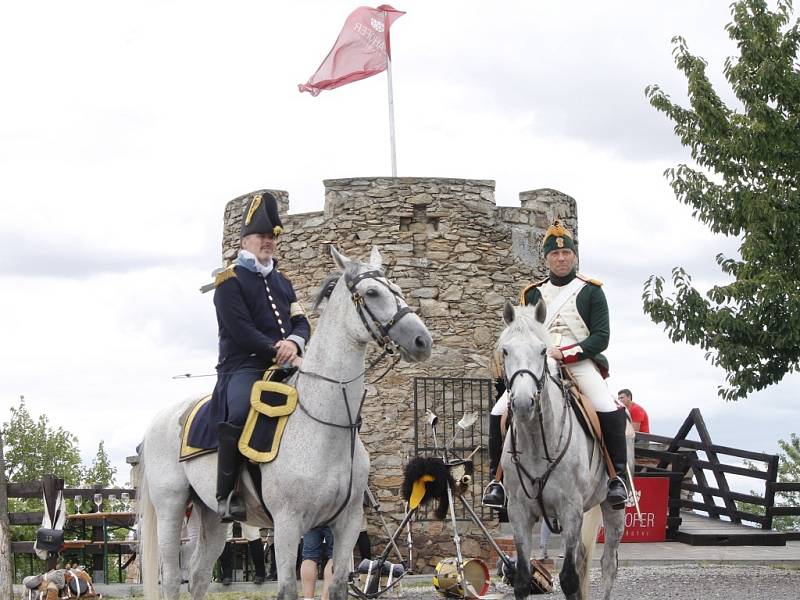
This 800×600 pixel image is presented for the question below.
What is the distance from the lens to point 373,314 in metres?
6.79

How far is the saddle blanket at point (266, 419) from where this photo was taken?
703 cm

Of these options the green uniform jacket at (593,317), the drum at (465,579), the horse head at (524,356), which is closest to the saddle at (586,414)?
the green uniform jacket at (593,317)

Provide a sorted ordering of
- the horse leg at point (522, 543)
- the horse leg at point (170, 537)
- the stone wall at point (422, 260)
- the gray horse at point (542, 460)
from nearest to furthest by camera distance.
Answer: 1. the gray horse at point (542, 460)
2. the horse leg at point (170, 537)
3. the horse leg at point (522, 543)
4. the stone wall at point (422, 260)

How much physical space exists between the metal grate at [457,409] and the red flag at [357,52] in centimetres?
583

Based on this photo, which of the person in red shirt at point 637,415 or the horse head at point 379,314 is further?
the person in red shirt at point 637,415

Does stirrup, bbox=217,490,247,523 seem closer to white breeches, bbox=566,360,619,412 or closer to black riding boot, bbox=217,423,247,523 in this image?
black riding boot, bbox=217,423,247,523

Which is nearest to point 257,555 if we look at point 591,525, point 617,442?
point 591,525

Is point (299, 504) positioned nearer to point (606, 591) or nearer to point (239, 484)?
point (239, 484)

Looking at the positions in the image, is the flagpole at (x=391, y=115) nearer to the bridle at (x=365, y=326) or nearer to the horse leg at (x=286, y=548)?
the bridle at (x=365, y=326)

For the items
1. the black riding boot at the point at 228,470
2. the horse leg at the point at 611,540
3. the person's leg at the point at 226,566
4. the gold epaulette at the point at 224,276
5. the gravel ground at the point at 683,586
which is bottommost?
the gravel ground at the point at 683,586

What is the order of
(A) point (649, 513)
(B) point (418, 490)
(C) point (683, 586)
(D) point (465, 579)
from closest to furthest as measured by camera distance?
(B) point (418, 490) → (D) point (465, 579) → (C) point (683, 586) → (A) point (649, 513)

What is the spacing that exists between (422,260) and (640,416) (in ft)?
16.4

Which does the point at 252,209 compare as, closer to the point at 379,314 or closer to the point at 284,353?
the point at 284,353

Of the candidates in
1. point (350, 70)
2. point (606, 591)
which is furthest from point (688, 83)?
point (606, 591)
